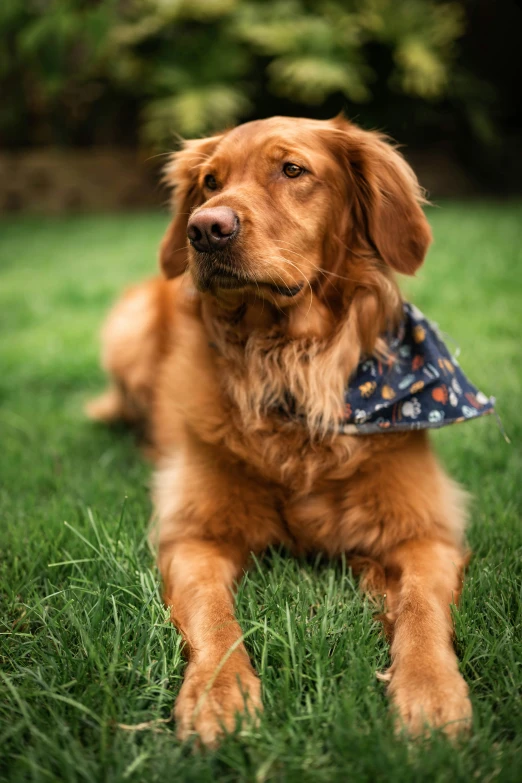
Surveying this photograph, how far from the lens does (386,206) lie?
2289 millimetres

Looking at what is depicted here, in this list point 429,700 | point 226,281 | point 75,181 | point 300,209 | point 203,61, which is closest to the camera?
point 429,700

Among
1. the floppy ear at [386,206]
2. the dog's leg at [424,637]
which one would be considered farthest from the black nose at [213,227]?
the dog's leg at [424,637]

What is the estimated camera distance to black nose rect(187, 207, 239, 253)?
1945 millimetres

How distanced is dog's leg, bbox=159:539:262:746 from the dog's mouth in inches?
29.9

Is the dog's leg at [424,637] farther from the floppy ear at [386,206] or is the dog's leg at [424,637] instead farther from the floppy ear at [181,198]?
the floppy ear at [181,198]

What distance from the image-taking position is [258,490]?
217 centimetres

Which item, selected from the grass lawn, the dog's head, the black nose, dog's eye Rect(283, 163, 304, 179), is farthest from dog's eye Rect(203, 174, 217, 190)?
the grass lawn

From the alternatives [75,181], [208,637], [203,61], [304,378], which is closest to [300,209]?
[304,378]

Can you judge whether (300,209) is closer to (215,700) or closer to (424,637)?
(424,637)

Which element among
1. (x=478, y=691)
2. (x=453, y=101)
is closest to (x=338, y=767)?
(x=478, y=691)

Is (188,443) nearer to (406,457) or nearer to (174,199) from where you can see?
(406,457)

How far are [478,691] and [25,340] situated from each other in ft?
13.5

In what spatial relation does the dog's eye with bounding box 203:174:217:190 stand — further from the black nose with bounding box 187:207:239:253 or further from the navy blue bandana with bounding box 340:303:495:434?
the navy blue bandana with bounding box 340:303:495:434

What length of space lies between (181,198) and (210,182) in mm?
319
